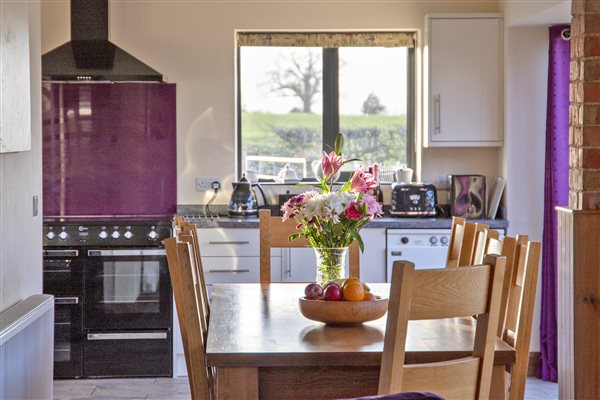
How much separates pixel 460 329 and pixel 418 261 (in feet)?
9.03

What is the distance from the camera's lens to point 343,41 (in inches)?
240

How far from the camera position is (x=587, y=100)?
12.7 ft

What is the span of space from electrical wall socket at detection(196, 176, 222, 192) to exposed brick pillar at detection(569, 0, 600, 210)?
2.70 m

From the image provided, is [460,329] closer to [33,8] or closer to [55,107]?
[33,8]

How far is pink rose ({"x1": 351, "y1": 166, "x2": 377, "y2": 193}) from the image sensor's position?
10.5 feet

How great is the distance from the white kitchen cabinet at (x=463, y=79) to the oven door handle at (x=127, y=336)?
208 cm

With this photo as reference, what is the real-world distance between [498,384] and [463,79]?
12.0 ft

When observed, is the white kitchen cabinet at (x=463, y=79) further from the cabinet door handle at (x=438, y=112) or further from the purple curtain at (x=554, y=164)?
the purple curtain at (x=554, y=164)

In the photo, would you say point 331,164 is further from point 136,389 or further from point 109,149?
point 109,149

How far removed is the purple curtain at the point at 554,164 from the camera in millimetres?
5480

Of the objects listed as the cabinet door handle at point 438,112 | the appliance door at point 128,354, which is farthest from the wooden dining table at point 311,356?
the cabinet door handle at point 438,112

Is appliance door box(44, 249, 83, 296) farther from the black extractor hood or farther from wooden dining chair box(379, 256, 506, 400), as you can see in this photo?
wooden dining chair box(379, 256, 506, 400)

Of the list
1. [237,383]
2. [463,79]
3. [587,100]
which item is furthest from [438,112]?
[237,383]

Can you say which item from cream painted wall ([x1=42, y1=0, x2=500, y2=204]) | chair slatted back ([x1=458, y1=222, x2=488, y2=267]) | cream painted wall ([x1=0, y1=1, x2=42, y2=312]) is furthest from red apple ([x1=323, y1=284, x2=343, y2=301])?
cream painted wall ([x1=42, y1=0, x2=500, y2=204])
